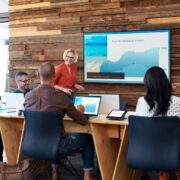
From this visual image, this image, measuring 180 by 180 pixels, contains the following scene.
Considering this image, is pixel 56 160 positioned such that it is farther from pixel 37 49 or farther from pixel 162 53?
pixel 37 49

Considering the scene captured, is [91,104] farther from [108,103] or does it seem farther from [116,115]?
[116,115]

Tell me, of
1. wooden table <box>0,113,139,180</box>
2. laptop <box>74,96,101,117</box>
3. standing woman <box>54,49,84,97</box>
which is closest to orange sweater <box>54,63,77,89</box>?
standing woman <box>54,49,84,97</box>

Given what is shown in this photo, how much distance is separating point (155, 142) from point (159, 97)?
1.24ft

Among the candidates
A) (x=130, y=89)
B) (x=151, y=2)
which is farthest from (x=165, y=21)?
(x=130, y=89)

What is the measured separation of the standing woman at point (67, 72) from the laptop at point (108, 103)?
32.5 inches

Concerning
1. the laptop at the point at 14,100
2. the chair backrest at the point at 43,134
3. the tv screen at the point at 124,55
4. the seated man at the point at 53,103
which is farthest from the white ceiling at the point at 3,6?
the chair backrest at the point at 43,134

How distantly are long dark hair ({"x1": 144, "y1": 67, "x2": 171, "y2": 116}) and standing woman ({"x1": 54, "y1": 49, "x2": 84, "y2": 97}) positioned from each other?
176 cm

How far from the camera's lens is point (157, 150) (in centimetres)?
287

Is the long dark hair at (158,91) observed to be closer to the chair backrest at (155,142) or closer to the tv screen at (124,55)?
the chair backrest at (155,142)

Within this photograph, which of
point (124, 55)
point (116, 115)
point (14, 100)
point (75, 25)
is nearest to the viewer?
point (116, 115)

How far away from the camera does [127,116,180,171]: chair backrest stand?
9.21ft

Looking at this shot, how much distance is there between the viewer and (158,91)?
2.93 m

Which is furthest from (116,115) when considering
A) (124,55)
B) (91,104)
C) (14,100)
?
(124,55)

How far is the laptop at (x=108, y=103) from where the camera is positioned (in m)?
3.82
